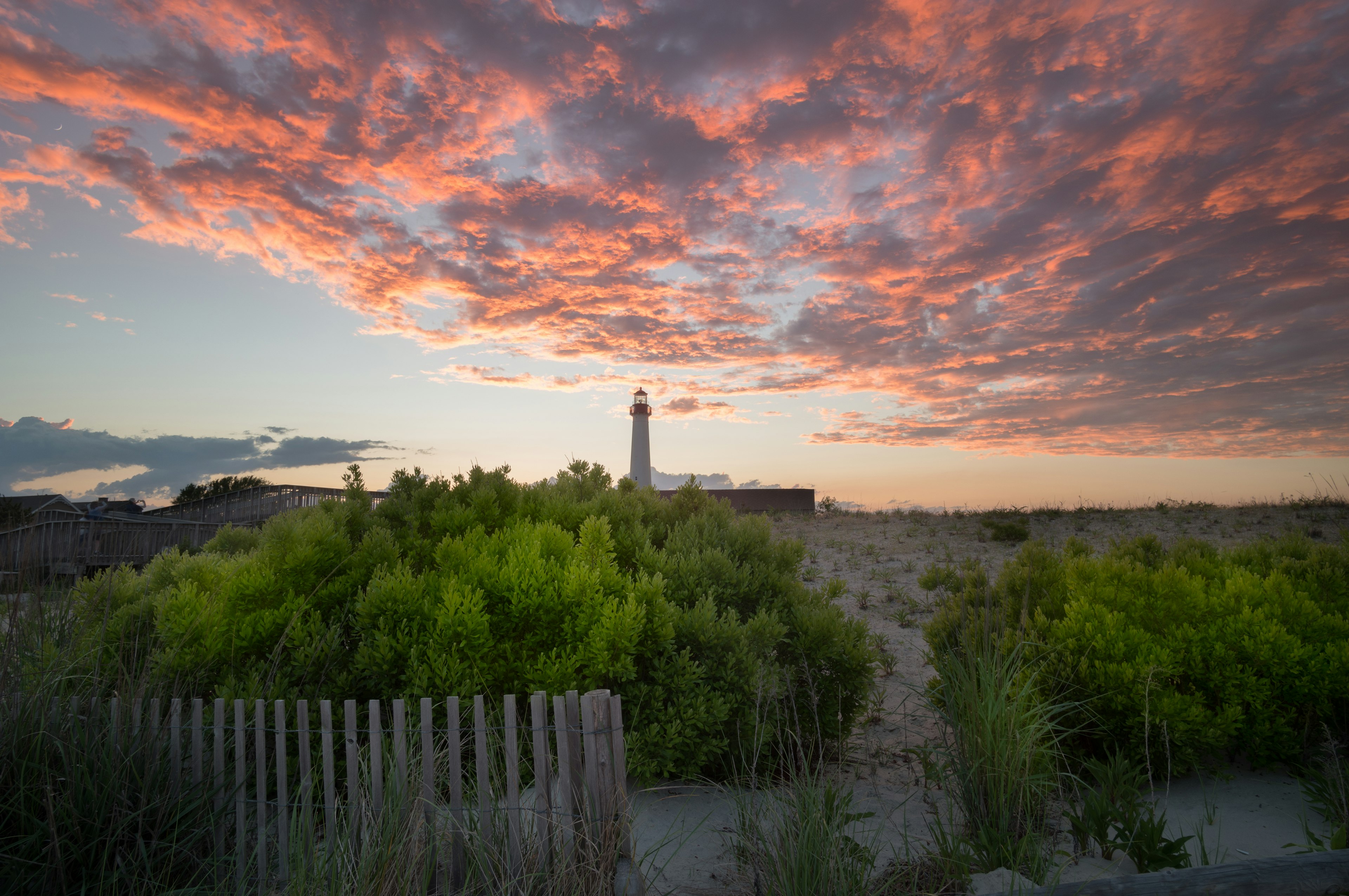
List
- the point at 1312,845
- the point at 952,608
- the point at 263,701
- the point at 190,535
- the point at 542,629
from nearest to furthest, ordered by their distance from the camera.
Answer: the point at 1312,845 → the point at 263,701 → the point at 542,629 → the point at 952,608 → the point at 190,535

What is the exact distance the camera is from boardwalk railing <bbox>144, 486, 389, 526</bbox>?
2208cm

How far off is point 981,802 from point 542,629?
2.73 meters

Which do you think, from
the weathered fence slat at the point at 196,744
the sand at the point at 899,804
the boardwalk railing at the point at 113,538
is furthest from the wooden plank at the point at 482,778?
the boardwalk railing at the point at 113,538

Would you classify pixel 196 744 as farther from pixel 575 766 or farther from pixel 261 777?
pixel 575 766

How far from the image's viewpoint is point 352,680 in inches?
175

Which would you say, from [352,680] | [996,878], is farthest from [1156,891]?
[352,680]

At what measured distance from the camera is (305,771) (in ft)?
12.0

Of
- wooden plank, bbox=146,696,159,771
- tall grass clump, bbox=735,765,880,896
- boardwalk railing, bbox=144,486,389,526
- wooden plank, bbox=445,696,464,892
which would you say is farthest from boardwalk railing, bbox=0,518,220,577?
tall grass clump, bbox=735,765,880,896

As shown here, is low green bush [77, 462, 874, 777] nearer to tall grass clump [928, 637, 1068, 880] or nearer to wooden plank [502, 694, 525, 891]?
wooden plank [502, 694, 525, 891]

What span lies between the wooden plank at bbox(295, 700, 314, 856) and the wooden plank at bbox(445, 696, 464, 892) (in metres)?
0.74

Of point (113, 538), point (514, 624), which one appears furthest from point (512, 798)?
point (113, 538)

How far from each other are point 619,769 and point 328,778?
59.2 inches

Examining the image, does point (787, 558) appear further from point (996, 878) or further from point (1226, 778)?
point (1226, 778)

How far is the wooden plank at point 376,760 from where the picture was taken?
137 inches
